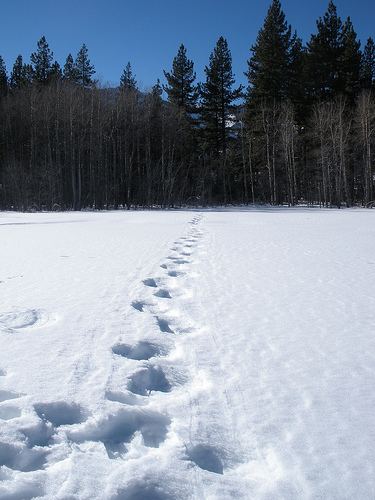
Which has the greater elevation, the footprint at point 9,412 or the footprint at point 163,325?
the footprint at point 163,325

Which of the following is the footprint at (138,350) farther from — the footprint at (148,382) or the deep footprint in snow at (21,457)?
the deep footprint in snow at (21,457)

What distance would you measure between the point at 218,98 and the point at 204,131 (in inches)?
114

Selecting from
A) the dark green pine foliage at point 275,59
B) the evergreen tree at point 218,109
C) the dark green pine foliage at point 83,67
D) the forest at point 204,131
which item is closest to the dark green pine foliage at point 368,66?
the forest at point 204,131

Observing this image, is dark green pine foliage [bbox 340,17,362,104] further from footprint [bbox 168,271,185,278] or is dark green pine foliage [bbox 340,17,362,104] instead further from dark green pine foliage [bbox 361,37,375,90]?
footprint [bbox 168,271,185,278]

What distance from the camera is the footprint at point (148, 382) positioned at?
1434 millimetres

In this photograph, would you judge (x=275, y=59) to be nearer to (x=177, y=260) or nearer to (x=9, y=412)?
(x=177, y=260)

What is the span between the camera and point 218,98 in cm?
2870

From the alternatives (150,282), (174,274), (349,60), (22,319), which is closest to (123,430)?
(22,319)

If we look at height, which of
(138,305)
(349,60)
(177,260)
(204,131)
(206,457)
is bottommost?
(206,457)

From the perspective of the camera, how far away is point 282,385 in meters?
1.48

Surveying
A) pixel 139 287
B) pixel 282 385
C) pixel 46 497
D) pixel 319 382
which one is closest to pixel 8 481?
pixel 46 497

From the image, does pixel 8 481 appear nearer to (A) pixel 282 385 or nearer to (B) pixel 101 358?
(B) pixel 101 358

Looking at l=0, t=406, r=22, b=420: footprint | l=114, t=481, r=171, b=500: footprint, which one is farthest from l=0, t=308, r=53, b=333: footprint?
l=114, t=481, r=171, b=500: footprint

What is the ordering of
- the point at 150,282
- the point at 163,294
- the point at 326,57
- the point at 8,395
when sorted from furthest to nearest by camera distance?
the point at 326,57, the point at 150,282, the point at 163,294, the point at 8,395
